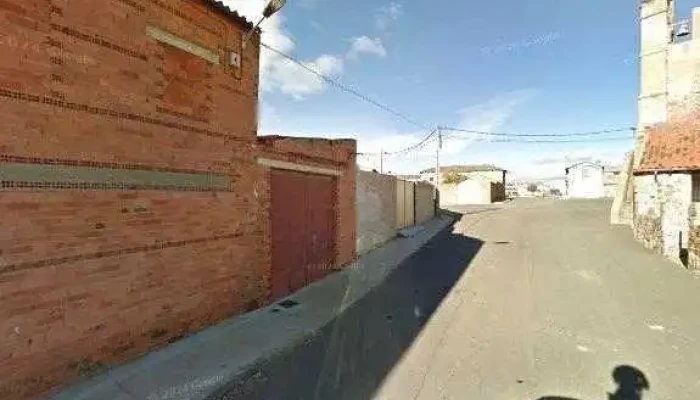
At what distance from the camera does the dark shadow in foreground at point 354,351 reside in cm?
491

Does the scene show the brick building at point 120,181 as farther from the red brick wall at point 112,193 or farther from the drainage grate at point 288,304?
the drainage grate at point 288,304

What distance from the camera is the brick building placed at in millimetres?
4316

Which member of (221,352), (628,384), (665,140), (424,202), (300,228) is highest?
(665,140)

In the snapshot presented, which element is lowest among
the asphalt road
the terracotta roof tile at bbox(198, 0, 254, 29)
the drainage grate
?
the asphalt road

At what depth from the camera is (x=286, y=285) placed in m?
8.93

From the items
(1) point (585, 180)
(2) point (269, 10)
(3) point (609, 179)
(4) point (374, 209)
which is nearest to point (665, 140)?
(4) point (374, 209)

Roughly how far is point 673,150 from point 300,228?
1492 cm

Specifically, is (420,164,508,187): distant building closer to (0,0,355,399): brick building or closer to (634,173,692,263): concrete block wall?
(634,173,692,263): concrete block wall

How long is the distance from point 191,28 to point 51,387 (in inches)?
188

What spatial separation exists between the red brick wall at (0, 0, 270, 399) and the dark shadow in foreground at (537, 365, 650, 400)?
4.82m

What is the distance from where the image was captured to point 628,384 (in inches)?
206

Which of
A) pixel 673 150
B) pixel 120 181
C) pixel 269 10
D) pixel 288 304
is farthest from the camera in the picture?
pixel 673 150

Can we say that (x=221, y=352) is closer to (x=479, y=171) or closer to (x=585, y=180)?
(x=479, y=171)

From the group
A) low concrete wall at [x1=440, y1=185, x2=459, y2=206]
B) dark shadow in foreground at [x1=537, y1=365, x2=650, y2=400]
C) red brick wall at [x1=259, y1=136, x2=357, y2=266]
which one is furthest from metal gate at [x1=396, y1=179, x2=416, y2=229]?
low concrete wall at [x1=440, y1=185, x2=459, y2=206]
